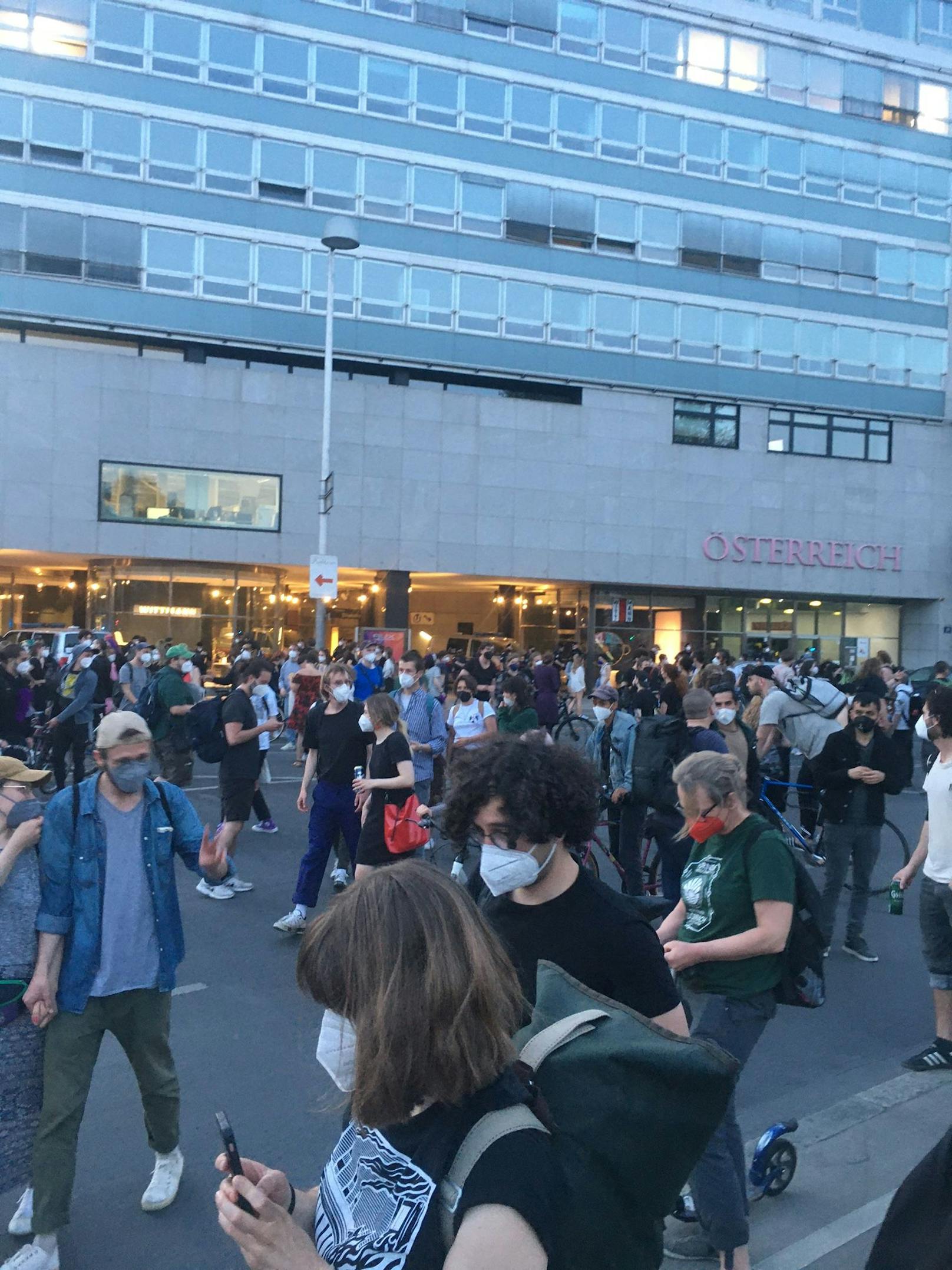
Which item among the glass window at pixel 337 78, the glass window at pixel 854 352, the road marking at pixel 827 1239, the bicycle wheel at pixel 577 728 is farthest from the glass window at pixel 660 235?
the road marking at pixel 827 1239

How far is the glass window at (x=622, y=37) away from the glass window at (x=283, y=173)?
33.1 ft

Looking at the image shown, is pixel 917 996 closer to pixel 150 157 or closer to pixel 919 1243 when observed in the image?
pixel 919 1243

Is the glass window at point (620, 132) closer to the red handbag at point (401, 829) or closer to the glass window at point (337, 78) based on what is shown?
the glass window at point (337, 78)

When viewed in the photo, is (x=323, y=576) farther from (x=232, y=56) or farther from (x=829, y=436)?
(x=829, y=436)

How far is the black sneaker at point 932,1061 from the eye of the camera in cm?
531

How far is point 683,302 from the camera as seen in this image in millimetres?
32562

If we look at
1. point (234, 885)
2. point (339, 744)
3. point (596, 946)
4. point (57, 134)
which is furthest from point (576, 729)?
point (57, 134)

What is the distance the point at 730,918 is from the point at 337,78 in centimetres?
3067

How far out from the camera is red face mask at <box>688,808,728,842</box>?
372 cm

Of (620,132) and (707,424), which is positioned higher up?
(620,132)

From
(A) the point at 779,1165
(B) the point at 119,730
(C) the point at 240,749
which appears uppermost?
(B) the point at 119,730

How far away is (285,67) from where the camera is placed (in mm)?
28578

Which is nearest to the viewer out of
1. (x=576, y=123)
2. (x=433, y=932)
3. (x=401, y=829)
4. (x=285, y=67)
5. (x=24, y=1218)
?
(x=433, y=932)

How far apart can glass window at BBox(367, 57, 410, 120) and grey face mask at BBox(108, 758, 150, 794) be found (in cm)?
2971
